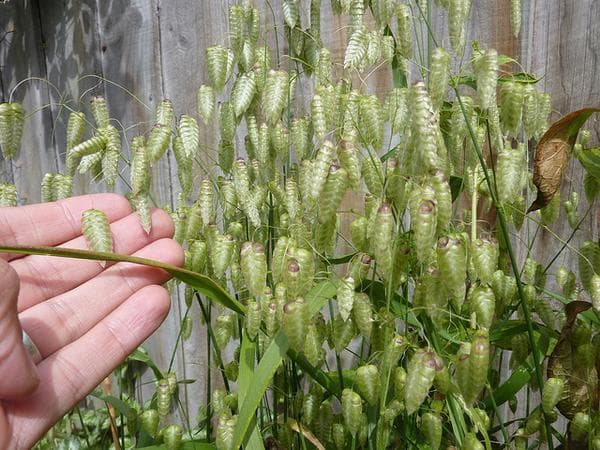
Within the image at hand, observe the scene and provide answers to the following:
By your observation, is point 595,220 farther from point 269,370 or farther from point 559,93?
point 269,370

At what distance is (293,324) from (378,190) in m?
0.24

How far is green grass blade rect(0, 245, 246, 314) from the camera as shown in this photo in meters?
0.81

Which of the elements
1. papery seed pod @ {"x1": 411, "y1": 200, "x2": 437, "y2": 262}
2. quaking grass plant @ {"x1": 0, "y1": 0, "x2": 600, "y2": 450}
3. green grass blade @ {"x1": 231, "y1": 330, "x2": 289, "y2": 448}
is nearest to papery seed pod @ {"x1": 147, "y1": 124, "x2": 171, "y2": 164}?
quaking grass plant @ {"x1": 0, "y1": 0, "x2": 600, "y2": 450}

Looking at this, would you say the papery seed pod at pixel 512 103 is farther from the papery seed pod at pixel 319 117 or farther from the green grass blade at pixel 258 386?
the green grass blade at pixel 258 386

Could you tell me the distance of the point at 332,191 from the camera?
2.60 ft

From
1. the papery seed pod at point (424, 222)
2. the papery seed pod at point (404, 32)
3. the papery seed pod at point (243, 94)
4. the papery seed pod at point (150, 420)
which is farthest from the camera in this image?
the papery seed pod at point (150, 420)

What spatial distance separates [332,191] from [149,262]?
0.29 m

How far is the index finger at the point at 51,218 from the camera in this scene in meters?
1.12

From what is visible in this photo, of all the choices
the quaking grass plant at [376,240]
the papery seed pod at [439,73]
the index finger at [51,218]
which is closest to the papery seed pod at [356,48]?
the quaking grass plant at [376,240]

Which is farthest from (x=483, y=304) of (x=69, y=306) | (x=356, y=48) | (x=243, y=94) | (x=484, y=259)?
(x=69, y=306)

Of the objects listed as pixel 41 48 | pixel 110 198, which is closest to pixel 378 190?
pixel 110 198

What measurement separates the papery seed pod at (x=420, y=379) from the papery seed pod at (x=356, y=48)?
1.34 feet

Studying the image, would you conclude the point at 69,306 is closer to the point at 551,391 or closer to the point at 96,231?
the point at 96,231

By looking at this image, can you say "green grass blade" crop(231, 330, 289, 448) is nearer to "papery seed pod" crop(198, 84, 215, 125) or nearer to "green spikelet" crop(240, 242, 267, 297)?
"green spikelet" crop(240, 242, 267, 297)
